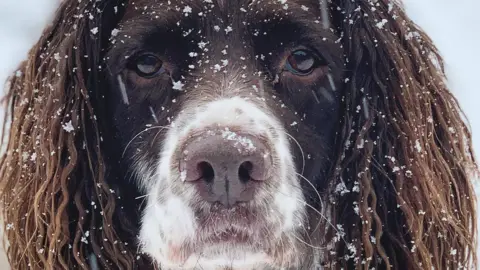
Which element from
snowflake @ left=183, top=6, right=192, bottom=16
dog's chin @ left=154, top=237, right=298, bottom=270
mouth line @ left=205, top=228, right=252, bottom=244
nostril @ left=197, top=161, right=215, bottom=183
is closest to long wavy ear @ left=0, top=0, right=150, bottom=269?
snowflake @ left=183, top=6, right=192, bottom=16

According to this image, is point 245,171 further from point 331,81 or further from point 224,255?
point 331,81

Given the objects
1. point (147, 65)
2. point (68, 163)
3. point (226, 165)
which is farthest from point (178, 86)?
point (226, 165)

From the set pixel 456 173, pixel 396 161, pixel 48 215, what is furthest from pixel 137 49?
pixel 456 173

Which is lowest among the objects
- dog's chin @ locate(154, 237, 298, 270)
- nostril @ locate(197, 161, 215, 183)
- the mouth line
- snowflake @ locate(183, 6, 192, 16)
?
dog's chin @ locate(154, 237, 298, 270)

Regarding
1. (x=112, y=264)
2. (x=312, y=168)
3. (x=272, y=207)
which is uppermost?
(x=312, y=168)

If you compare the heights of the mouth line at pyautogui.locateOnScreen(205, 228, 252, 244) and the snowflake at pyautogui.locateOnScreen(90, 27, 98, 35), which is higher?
the snowflake at pyautogui.locateOnScreen(90, 27, 98, 35)

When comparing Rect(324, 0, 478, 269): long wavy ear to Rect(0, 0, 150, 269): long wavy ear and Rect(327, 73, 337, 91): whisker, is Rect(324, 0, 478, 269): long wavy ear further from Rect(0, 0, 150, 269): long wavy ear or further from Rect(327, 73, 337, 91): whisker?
Rect(0, 0, 150, 269): long wavy ear

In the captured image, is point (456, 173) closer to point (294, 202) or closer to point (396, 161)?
point (396, 161)
